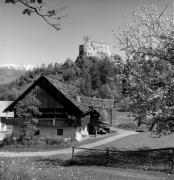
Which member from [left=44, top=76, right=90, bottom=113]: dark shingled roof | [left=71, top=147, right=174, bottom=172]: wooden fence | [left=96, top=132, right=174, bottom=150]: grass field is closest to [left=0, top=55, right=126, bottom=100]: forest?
[left=44, top=76, right=90, bottom=113]: dark shingled roof

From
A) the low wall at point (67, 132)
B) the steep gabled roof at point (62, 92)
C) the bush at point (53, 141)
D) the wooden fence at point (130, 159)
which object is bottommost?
the wooden fence at point (130, 159)

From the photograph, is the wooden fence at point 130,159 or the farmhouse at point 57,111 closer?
the wooden fence at point 130,159

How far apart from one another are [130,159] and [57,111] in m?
21.7

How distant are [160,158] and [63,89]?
2362 centimetres

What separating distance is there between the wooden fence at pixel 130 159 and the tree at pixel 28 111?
11056mm

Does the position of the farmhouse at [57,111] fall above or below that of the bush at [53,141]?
above

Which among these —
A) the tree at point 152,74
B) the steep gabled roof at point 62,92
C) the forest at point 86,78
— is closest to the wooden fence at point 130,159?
the tree at point 152,74

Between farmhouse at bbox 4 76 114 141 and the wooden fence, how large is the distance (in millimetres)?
12877

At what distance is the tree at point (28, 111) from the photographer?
42625 millimetres

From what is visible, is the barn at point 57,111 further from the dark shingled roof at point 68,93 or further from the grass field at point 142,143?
the grass field at point 142,143

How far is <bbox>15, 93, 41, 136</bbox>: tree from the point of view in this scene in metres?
42.6

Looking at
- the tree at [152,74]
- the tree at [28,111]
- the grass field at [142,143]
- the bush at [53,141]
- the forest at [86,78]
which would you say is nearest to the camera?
the tree at [152,74]

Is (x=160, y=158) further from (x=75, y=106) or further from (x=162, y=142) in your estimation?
(x=75, y=106)

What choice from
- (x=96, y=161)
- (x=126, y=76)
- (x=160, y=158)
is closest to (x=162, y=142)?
(x=160, y=158)
